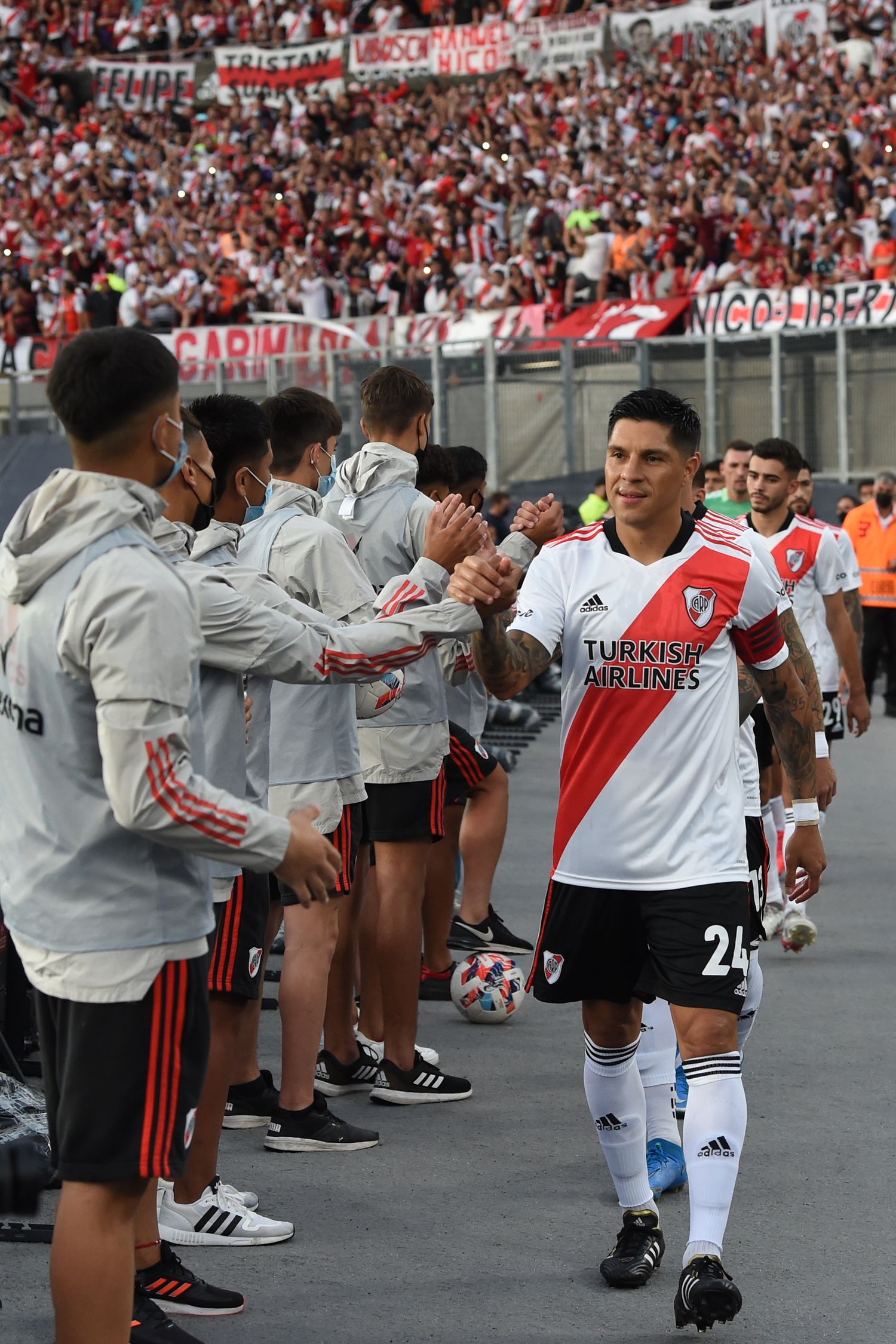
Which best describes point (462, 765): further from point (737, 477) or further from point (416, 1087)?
point (737, 477)

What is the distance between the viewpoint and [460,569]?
3828mm

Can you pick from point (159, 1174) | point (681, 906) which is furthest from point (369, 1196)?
point (159, 1174)

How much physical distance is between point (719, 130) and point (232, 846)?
24.8m

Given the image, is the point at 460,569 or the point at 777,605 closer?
the point at 460,569

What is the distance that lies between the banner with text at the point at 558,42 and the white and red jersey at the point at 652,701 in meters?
28.9

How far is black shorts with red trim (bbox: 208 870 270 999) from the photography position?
4.31 metres

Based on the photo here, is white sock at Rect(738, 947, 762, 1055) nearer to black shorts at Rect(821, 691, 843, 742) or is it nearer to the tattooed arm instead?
the tattooed arm

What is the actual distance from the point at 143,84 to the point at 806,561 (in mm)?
32849

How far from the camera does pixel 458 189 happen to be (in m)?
28.5

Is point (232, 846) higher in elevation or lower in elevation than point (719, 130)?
lower

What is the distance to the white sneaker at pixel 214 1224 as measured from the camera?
4438mm

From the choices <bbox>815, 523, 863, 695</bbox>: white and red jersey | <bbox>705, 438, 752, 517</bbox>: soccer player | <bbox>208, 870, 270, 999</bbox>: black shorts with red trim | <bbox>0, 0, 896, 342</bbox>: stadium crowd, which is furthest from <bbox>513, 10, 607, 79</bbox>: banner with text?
<bbox>208, 870, 270, 999</bbox>: black shorts with red trim

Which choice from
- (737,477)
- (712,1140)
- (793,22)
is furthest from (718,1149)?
(793,22)

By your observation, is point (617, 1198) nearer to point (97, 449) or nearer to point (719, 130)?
point (97, 449)
